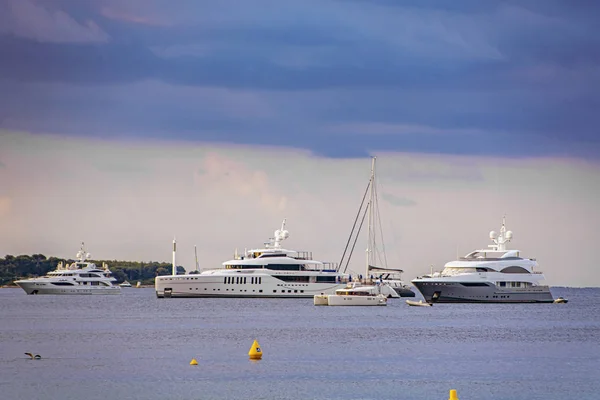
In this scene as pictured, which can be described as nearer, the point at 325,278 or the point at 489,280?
the point at 489,280

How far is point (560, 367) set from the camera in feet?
250

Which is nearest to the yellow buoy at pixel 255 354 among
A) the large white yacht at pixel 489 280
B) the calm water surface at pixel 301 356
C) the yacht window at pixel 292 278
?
the calm water surface at pixel 301 356

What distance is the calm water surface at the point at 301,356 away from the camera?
62812 mm

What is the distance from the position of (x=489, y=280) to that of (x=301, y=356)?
271ft

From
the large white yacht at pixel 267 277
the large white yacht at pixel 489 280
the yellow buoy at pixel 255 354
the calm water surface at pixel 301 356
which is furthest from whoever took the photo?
the large white yacht at pixel 267 277

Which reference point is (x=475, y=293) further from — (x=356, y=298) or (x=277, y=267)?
(x=277, y=267)

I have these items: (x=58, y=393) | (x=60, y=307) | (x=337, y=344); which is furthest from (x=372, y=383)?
(x=60, y=307)

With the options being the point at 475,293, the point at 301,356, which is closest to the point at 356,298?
the point at 475,293

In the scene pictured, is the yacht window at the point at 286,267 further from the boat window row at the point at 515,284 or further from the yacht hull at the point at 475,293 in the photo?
the boat window row at the point at 515,284

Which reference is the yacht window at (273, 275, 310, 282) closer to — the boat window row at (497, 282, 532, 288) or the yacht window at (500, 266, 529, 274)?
the boat window row at (497, 282, 532, 288)

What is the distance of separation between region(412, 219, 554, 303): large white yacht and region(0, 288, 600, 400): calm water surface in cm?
1725

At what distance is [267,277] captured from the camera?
7244 inches

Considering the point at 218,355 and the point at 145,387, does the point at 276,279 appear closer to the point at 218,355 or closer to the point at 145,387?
the point at 218,355

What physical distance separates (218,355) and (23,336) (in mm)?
27906
